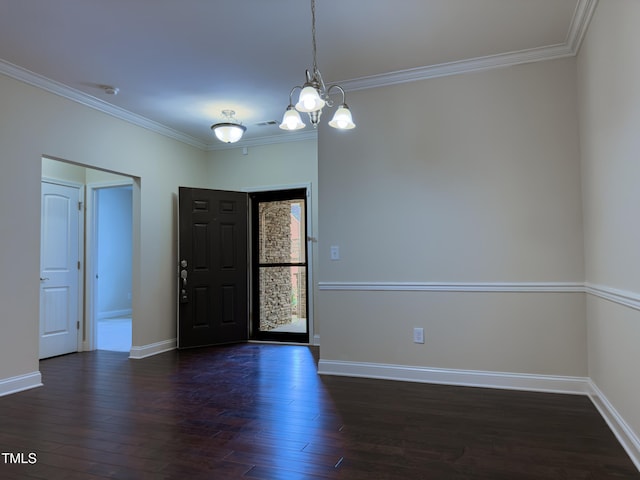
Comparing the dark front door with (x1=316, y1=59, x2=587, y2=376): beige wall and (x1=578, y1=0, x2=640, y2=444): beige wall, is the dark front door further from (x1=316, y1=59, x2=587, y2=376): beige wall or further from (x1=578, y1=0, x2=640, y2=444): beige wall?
(x1=578, y1=0, x2=640, y2=444): beige wall

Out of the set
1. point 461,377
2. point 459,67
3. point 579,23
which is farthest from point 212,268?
point 579,23

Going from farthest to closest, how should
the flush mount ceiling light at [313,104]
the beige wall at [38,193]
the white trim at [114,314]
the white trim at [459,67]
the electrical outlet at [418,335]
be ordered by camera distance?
the white trim at [114,314], the electrical outlet at [418,335], the beige wall at [38,193], the white trim at [459,67], the flush mount ceiling light at [313,104]

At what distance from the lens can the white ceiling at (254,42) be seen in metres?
2.68

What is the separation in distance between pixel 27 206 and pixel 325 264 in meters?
2.65

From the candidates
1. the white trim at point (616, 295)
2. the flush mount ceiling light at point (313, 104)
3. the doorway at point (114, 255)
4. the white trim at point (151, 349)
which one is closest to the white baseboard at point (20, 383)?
the white trim at point (151, 349)

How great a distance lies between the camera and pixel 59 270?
16.0 feet

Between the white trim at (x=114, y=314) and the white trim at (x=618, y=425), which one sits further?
the white trim at (x=114, y=314)

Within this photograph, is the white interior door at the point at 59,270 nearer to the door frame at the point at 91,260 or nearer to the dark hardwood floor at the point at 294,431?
the door frame at the point at 91,260

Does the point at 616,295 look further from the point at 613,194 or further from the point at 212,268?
the point at 212,268

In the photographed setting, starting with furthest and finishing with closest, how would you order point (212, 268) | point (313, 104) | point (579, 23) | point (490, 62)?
point (212, 268), point (490, 62), point (579, 23), point (313, 104)

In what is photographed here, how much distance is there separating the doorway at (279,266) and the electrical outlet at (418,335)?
2.00 meters

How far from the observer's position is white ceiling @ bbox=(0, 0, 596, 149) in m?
2.68

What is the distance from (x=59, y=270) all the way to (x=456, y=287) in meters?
4.49

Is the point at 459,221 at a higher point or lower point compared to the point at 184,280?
higher
